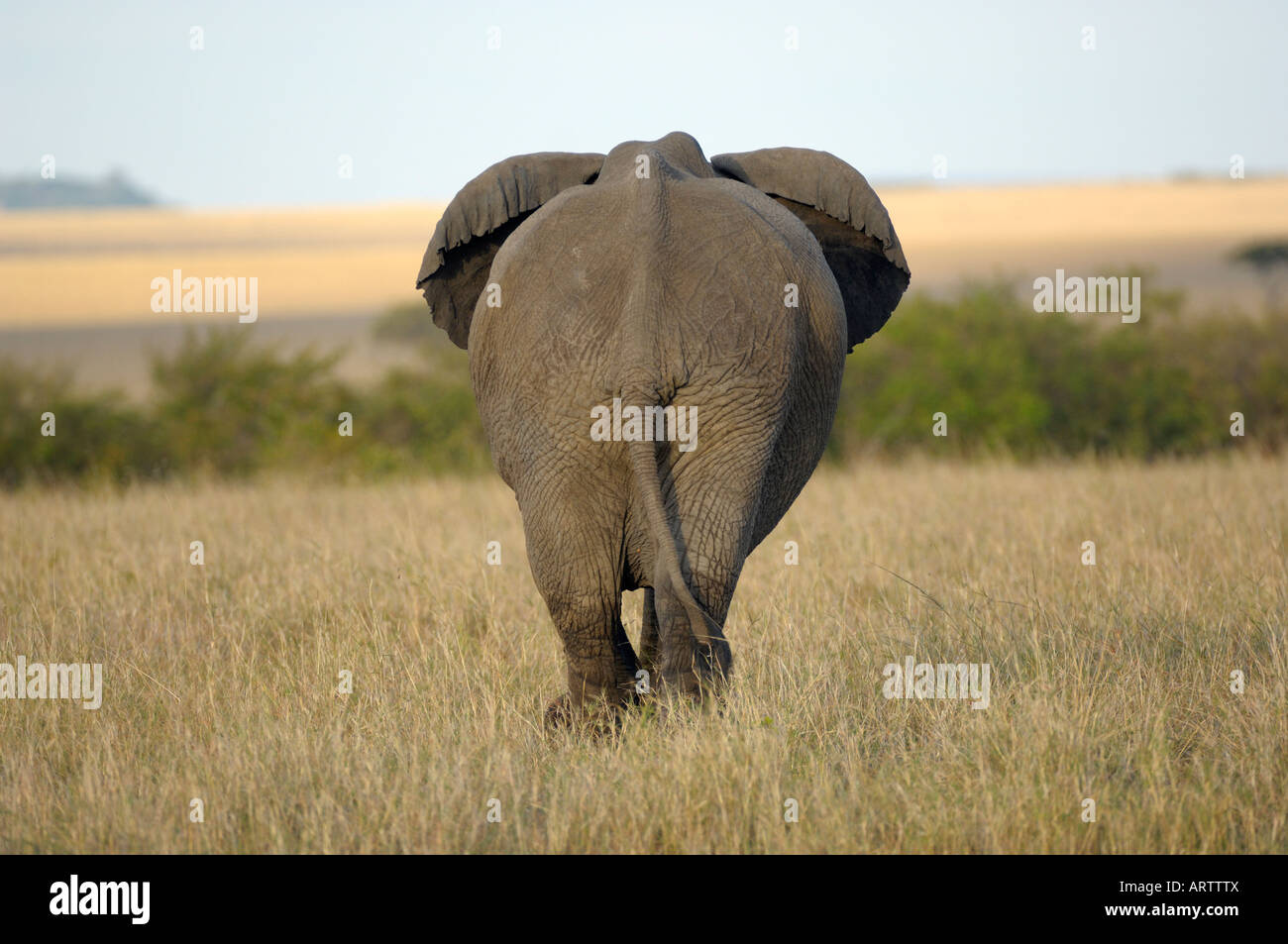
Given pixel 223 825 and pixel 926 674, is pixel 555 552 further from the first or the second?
pixel 926 674

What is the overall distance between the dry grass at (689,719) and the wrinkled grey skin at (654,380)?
0.52 metres

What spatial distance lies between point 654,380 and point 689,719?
1197mm

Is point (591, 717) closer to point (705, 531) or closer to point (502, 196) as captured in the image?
point (705, 531)

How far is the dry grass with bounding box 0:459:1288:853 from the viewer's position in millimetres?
4062

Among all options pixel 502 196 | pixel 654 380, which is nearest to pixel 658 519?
pixel 654 380

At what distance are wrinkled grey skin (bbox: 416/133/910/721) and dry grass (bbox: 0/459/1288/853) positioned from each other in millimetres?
524

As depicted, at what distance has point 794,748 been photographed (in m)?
4.64

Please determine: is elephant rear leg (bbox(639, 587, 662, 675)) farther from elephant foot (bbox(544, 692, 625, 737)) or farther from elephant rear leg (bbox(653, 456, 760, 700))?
elephant rear leg (bbox(653, 456, 760, 700))

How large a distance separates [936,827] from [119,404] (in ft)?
62.5

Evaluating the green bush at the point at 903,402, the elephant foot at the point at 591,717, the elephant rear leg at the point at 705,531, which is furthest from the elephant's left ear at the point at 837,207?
the green bush at the point at 903,402

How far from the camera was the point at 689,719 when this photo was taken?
4.47m

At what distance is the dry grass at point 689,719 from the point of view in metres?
4.06

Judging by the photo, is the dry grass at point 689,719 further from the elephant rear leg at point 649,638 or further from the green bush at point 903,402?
the green bush at point 903,402

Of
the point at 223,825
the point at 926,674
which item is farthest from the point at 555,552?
the point at 926,674
